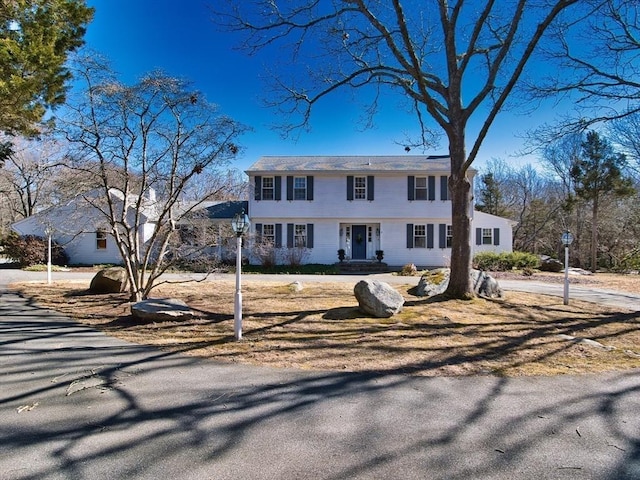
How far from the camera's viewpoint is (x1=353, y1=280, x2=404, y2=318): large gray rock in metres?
7.52

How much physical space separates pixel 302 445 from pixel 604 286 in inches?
647

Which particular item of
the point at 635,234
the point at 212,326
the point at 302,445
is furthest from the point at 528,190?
the point at 302,445

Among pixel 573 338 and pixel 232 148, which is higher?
pixel 232 148

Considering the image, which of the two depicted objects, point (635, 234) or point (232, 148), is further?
point (635, 234)

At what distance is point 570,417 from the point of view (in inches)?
131

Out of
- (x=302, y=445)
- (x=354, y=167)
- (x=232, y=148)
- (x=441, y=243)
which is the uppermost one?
(x=354, y=167)

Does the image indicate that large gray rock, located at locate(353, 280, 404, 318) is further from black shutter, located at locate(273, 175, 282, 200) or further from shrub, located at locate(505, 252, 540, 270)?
shrub, located at locate(505, 252, 540, 270)

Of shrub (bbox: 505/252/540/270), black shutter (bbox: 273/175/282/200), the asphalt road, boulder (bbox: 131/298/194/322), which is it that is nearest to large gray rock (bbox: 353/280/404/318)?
the asphalt road

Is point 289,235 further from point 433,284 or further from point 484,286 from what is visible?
point 484,286

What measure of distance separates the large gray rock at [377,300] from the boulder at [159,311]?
11.8 ft

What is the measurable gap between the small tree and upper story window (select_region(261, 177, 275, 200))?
20.0 metres

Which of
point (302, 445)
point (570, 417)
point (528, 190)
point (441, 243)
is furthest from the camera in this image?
point (528, 190)

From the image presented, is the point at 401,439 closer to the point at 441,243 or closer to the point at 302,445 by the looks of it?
the point at 302,445

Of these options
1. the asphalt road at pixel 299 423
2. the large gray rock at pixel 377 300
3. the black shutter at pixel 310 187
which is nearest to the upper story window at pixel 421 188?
the black shutter at pixel 310 187
